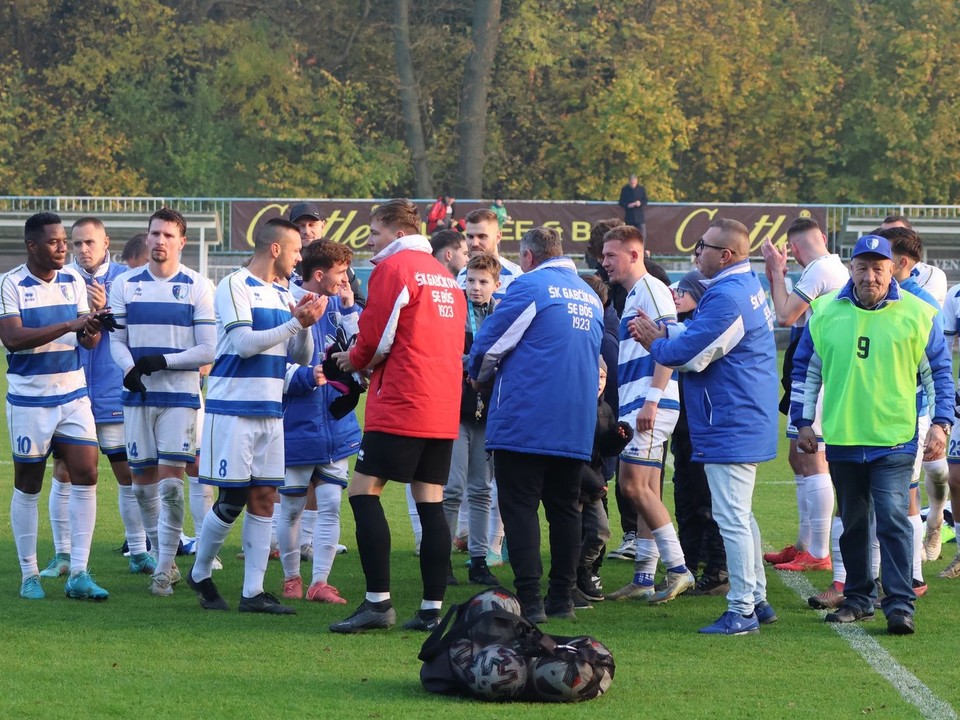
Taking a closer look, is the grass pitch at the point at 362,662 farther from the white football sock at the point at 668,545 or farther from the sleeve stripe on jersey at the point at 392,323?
the sleeve stripe on jersey at the point at 392,323

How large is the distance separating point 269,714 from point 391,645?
1.29 m

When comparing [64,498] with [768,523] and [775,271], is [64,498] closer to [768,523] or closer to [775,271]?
[775,271]

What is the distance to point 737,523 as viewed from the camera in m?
7.25

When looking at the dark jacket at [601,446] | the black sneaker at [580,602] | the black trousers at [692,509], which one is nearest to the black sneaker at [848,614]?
the black trousers at [692,509]

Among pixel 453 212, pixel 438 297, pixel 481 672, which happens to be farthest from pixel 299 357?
pixel 453 212

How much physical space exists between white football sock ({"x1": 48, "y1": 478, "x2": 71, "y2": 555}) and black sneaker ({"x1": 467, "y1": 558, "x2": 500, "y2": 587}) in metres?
2.43

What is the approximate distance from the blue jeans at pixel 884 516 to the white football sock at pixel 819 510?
131 cm

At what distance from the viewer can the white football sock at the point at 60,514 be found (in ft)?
28.5

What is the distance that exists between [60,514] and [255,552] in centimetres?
165

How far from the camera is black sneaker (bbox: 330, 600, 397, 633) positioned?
7273 millimetres

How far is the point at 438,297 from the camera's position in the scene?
730 cm

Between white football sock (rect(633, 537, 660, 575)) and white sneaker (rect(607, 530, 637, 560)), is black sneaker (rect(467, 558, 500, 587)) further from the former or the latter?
white sneaker (rect(607, 530, 637, 560))

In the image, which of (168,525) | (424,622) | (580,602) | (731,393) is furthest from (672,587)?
(168,525)

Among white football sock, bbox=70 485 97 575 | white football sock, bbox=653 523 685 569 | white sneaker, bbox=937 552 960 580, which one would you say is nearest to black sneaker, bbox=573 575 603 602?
white football sock, bbox=653 523 685 569
